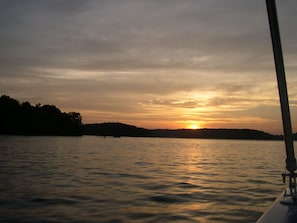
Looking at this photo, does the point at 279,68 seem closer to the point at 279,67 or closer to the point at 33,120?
the point at 279,67

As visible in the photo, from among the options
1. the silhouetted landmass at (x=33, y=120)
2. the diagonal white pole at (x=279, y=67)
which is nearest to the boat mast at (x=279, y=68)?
the diagonal white pole at (x=279, y=67)

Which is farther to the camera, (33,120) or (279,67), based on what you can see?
(33,120)

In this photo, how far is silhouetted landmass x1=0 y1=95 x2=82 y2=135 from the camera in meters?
152

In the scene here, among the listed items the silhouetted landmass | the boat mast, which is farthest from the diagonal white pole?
the silhouetted landmass

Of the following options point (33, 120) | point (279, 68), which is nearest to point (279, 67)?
point (279, 68)

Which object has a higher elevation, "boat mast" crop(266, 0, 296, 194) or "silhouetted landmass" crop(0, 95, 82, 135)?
"silhouetted landmass" crop(0, 95, 82, 135)

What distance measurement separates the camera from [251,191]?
58.5 feet

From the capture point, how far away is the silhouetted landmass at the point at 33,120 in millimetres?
152125

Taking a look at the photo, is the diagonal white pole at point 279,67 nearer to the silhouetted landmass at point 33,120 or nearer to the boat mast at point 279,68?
the boat mast at point 279,68

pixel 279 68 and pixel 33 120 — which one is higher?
pixel 33 120

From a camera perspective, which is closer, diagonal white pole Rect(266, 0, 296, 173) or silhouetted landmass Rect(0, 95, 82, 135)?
diagonal white pole Rect(266, 0, 296, 173)

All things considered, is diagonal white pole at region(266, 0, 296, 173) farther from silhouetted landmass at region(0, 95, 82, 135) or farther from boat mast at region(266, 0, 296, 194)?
silhouetted landmass at region(0, 95, 82, 135)

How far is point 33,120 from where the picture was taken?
165m

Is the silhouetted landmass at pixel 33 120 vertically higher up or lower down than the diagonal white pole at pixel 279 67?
higher up
